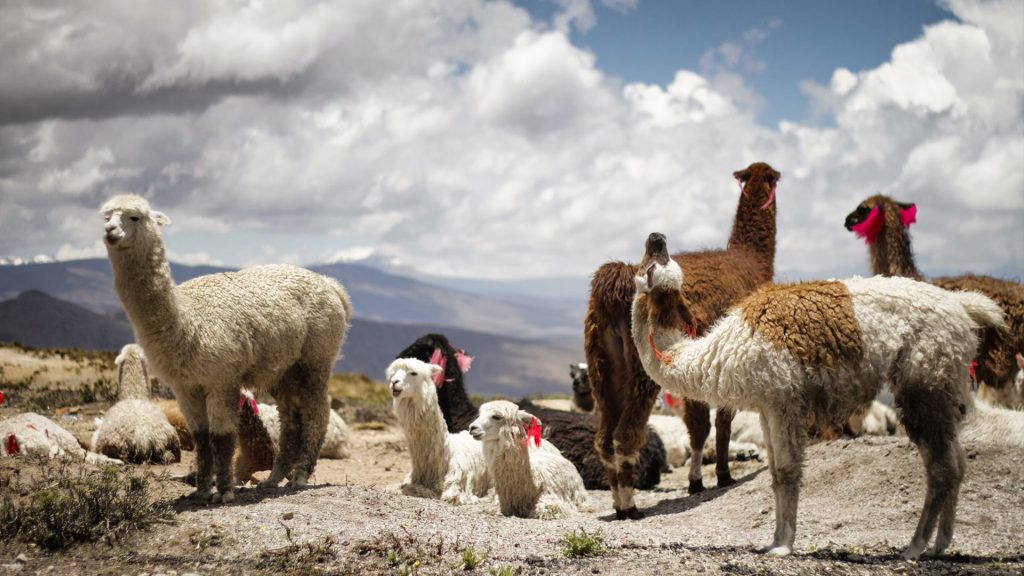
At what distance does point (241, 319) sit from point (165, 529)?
2.35 m

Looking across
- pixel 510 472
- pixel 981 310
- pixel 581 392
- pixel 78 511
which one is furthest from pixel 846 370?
pixel 581 392

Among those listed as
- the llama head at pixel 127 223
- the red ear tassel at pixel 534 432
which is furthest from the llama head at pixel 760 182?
the llama head at pixel 127 223

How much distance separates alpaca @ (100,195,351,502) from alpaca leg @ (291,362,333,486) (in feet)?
0.03

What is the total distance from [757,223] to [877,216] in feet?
4.87

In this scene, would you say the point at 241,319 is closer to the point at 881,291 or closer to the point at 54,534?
the point at 54,534

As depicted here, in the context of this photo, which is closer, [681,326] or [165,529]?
[165,529]

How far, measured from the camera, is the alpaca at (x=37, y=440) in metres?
9.61

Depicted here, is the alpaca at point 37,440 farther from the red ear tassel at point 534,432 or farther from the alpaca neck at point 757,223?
the alpaca neck at point 757,223

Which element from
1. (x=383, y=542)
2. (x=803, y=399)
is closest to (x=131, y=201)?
(x=383, y=542)

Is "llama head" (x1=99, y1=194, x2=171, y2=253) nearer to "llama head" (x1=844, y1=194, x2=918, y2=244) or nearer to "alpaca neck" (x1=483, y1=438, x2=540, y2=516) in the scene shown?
"alpaca neck" (x1=483, y1=438, x2=540, y2=516)

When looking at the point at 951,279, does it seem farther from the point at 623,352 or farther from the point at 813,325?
the point at 813,325

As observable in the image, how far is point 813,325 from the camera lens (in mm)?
6141

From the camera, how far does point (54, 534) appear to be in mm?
5727

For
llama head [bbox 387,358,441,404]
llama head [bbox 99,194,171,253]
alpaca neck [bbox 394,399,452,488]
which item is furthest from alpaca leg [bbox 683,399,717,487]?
llama head [bbox 99,194,171,253]
